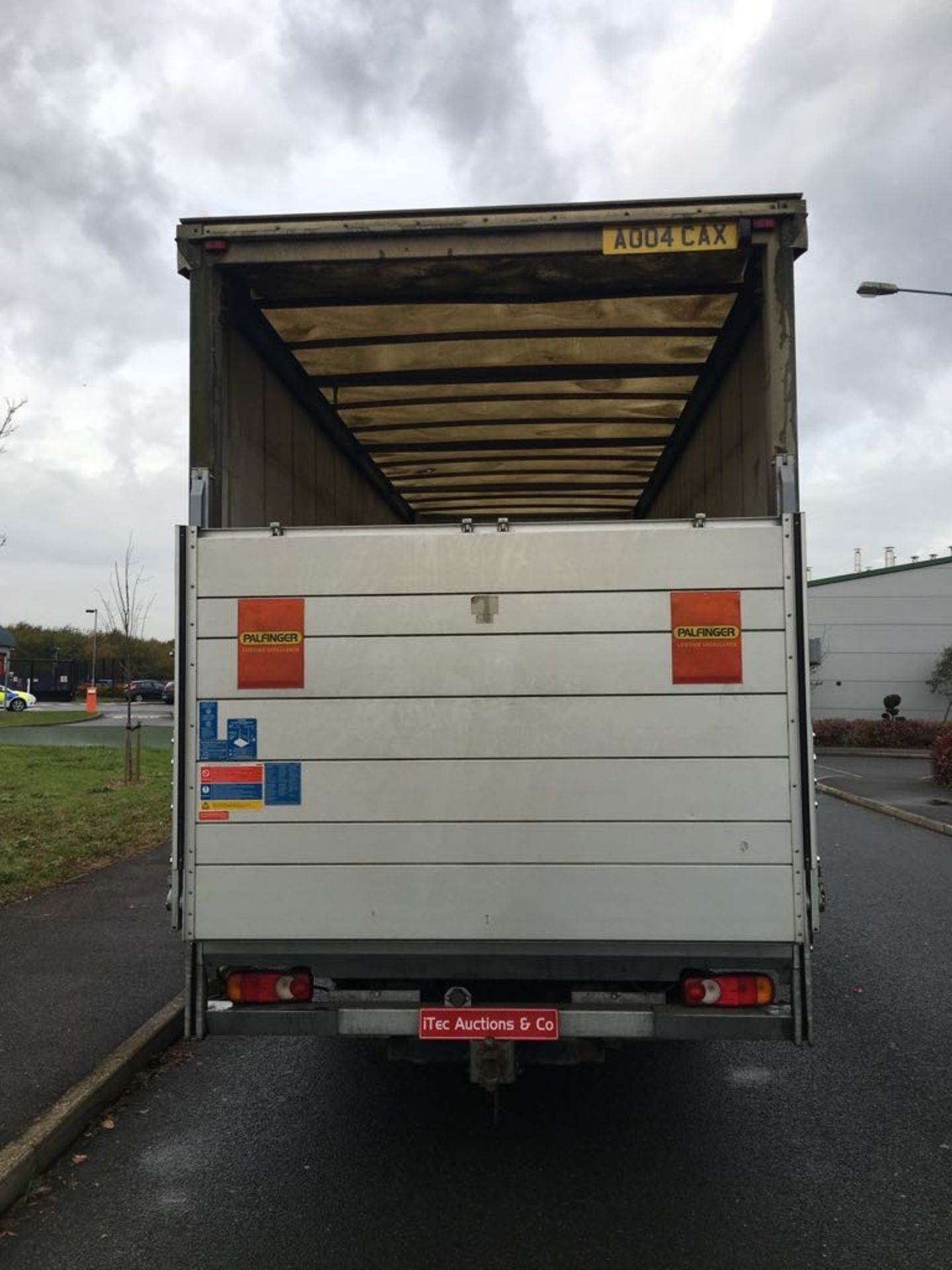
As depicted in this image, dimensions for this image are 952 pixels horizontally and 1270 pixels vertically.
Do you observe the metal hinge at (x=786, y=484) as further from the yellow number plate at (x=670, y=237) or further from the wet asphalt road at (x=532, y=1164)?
the wet asphalt road at (x=532, y=1164)

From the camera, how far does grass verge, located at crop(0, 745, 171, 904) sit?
8.35m

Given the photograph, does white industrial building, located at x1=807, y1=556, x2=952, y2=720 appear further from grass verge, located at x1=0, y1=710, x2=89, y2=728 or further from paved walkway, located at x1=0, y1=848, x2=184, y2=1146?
paved walkway, located at x1=0, y1=848, x2=184, y2=1146

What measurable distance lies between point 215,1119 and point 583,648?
2.63 meters

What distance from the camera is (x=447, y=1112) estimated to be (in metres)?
3.96

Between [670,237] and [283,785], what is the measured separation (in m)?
2.43

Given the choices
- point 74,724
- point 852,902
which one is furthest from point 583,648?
point 74,724

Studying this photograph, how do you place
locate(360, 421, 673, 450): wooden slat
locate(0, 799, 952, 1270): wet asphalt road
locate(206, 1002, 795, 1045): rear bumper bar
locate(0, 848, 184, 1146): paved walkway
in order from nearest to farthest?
locate(0, 799, 952, 1270): wet asphalt road, locate(206, 1002, 795, 1045): rear bumper bar, locate(0, 848, 184, 1146): paved walkway, locate(360, 421, 673, 450): wooden slat

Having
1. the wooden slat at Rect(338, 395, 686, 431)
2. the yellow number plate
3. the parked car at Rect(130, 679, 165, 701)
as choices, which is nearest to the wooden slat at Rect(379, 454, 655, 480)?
the wooden slat at Rect(338, 395, 686, 431)

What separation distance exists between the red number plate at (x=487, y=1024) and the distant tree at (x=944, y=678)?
30.3m

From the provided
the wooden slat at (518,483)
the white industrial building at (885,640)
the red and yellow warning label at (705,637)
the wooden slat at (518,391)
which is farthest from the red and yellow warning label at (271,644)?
the white industrial building at (885,640)

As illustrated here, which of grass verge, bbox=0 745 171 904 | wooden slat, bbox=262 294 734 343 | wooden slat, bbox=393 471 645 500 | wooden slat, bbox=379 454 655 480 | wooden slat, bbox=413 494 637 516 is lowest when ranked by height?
grass verge, bbox=0 745 171 904

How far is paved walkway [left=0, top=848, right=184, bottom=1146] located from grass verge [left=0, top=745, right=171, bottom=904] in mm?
523

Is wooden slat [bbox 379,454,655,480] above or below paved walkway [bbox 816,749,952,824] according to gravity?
above

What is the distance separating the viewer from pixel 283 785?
3.11m
